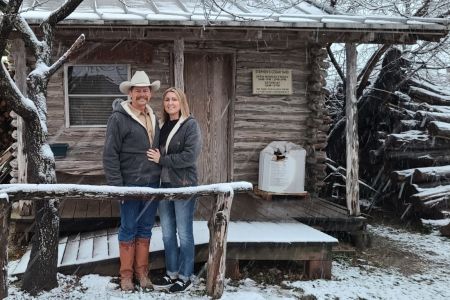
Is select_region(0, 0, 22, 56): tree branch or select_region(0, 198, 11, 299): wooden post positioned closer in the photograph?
select_region(0, 198, 11, 299): wooden post

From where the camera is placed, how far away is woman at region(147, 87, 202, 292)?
4.45 metres

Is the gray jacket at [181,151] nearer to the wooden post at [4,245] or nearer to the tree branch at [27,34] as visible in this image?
the wooden post at [4,245]

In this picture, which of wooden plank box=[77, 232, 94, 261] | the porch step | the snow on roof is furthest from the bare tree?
the snow on roof

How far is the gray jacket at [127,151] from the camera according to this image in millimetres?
4331

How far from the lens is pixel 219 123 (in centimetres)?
867

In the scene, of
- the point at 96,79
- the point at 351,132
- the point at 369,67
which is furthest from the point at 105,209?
the point at 369,67

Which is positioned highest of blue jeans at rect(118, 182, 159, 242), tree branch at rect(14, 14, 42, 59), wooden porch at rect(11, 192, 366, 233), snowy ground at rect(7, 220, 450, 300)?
tree branch at rect(14, 14, 42, 59)

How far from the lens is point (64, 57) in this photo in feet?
14.2

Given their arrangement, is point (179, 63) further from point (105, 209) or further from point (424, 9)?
point (424, 9)

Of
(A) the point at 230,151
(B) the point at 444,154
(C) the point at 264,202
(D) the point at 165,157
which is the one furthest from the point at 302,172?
(D) the point at 165,157

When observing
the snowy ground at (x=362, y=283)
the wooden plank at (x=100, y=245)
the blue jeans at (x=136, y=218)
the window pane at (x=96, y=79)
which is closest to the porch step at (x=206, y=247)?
the wooden plank at (x=100, y=245)

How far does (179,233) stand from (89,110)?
428cm

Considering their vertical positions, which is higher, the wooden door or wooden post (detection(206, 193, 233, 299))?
the wooden door

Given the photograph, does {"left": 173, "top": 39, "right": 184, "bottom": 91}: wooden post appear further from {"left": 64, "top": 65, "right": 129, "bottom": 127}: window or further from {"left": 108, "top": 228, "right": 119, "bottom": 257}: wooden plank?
{"left": 108, "top": 228, "right": 119, "bottom": 257}: wooden plank
